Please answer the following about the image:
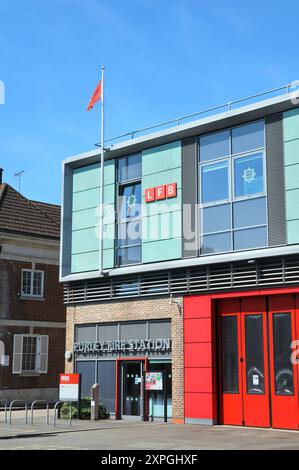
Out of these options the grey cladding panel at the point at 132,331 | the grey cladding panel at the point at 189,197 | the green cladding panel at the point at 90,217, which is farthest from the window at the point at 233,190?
the green cladding panel at the point at 90,217

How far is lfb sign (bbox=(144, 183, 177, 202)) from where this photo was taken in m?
24.3

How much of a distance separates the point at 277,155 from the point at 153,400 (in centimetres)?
939

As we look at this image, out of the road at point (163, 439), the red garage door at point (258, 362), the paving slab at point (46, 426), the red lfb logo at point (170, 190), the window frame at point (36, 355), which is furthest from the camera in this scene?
the window frame at point (36, 355)

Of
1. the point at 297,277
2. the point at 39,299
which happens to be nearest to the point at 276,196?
the point at 297,277

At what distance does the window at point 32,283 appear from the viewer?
115ft

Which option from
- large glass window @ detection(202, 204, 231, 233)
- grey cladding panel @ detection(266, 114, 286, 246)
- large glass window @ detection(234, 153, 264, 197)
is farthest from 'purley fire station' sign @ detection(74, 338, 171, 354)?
large glass window @ detection(234, 153, 264, 197)

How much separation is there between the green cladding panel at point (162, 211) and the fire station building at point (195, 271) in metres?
0.05

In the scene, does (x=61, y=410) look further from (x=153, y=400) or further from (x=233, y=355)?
(x=233, y=355)

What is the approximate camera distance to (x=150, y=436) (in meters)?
18.6

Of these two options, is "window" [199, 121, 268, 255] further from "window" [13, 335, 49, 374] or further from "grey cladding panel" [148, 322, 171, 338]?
"window" [13, 335, 49, 374]

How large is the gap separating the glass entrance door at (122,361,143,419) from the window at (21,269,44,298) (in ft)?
37.6

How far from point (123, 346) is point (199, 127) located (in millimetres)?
8389

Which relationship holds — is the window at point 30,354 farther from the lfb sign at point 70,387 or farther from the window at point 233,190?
the window at point 233,190
